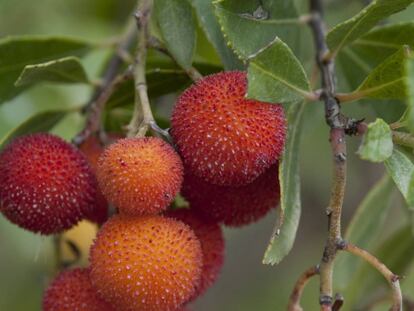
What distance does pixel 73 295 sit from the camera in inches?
62.2

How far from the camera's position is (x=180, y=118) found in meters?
1.49

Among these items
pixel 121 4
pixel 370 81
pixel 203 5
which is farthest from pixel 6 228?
pixel 370 81

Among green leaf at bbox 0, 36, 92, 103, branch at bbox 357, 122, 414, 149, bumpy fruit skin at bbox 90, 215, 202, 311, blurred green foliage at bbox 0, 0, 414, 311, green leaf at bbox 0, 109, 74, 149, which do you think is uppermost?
branch at bbox 357, 122, 414, 149

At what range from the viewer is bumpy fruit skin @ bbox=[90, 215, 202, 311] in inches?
57.1

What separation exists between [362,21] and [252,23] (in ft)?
0.63

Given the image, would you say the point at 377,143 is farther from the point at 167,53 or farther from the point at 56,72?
the point at 56,72

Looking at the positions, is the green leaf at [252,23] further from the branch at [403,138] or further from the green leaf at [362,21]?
the branch at [403,138]

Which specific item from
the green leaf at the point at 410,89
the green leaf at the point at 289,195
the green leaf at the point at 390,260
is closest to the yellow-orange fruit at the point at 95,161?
the green leaf at the point at 289,195

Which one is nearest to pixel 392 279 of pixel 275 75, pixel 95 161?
pixel 275 75

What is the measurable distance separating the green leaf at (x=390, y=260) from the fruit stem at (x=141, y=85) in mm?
894

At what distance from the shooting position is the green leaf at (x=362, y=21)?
58.6 inches

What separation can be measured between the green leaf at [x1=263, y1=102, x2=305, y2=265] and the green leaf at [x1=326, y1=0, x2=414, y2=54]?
5.1 inches

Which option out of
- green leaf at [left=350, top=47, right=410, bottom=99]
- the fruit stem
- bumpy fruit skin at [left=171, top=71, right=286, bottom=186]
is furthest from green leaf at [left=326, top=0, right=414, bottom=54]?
the fruit stem

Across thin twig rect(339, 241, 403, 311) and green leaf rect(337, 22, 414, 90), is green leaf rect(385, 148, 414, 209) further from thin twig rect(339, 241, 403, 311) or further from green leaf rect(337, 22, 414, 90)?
green leaf rect(337, 22, 414, 90)
